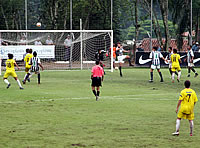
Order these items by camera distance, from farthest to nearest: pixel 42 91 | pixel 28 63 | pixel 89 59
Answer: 1. pixel 89 59
2. pixel 28 63
3. pixel 42 91

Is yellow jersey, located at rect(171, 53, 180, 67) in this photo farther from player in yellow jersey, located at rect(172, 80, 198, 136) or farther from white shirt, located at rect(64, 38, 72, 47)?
player in yellow jersey, located at rect(172, 80, 198, 136)

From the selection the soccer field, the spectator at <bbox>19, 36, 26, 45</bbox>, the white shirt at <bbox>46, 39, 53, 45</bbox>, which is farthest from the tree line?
the soccer field

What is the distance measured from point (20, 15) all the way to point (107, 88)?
123 feet

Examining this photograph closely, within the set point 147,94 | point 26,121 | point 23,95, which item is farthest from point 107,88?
point 26,121

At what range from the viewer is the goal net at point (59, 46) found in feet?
125

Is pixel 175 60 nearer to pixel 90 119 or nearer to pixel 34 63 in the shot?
pixel 34 63

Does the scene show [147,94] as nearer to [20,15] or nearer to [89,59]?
[89,59]

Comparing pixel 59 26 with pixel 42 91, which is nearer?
pixel 42 91

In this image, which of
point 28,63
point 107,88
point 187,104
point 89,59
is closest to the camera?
point 187,104

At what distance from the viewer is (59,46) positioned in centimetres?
4022

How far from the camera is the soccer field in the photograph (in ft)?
33.8

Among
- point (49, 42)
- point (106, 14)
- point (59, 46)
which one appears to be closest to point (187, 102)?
point (49, 42)

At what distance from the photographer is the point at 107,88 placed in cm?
2289

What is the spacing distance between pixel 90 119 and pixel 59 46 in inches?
1074
